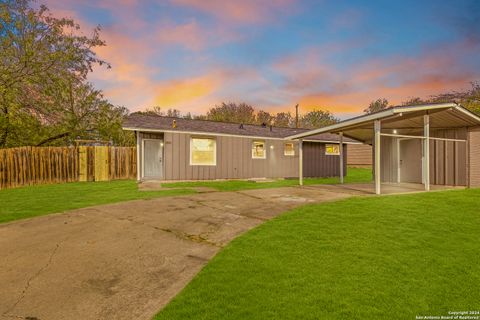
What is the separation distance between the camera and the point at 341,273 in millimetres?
3062

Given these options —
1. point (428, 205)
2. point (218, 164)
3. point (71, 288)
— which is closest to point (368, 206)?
point (428, 205)

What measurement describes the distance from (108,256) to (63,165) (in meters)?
12.7

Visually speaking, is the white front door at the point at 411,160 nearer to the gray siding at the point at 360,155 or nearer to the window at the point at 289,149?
the window at the point at 289,149

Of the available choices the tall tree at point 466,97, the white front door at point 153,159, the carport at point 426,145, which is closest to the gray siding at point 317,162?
the carport at point 426,145

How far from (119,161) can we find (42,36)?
718 cm

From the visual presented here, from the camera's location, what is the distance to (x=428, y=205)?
721 centimetres

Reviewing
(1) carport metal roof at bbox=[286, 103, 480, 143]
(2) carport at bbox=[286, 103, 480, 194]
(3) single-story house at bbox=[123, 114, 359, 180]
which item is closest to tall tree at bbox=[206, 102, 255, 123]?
(3) single-story house at bbox=[123, 114, 359, 180]

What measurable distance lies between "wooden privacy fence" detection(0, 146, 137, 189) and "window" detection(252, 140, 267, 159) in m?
7.60

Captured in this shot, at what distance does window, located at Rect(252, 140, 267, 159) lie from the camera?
16.9m

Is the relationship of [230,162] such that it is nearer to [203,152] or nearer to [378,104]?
[203,152]

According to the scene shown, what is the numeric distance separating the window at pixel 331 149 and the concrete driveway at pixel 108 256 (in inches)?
554

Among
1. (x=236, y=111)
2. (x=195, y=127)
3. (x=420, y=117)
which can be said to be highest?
(x=236, y=111)

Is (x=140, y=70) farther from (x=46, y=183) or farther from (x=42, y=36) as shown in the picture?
(x=46, y=183)

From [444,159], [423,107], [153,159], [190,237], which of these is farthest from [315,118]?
[190,237]
